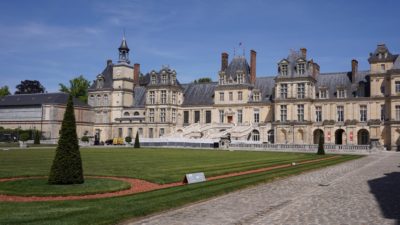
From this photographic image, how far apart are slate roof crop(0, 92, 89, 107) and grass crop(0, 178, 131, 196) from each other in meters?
50.4

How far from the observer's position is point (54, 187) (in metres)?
12.9

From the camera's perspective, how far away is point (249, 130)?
56.1 m

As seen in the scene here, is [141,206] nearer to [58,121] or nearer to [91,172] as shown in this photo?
[91,172]

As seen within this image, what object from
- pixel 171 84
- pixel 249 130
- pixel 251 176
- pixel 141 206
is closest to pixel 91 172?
pixel 251 176

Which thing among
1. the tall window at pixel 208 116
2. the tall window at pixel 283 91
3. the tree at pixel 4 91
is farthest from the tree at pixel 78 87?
the tall window at pixel 283 91

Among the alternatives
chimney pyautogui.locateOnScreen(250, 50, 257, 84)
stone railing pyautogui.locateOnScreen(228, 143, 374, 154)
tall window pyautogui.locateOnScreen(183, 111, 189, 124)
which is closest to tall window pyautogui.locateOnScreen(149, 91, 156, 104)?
tall window pyautogui.locateOnScreen(183, 111, 189, 124)

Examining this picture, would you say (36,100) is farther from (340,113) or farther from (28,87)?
(340,113)

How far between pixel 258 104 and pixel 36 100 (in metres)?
32.2

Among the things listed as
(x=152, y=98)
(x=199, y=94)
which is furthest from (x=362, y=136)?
(x=152, y=98)

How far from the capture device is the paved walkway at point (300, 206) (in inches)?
363

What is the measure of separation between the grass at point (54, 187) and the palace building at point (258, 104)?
3992 cm

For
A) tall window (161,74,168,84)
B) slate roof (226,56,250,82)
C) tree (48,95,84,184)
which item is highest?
slate roof (226,56,250,82)

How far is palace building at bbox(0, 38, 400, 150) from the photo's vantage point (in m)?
51.3

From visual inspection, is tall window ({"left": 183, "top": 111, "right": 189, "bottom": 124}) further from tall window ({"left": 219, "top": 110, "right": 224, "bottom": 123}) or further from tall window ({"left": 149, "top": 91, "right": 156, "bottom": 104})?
tall window ({"left": 219, "top": 110, "right": 224, "bottom": 123})
